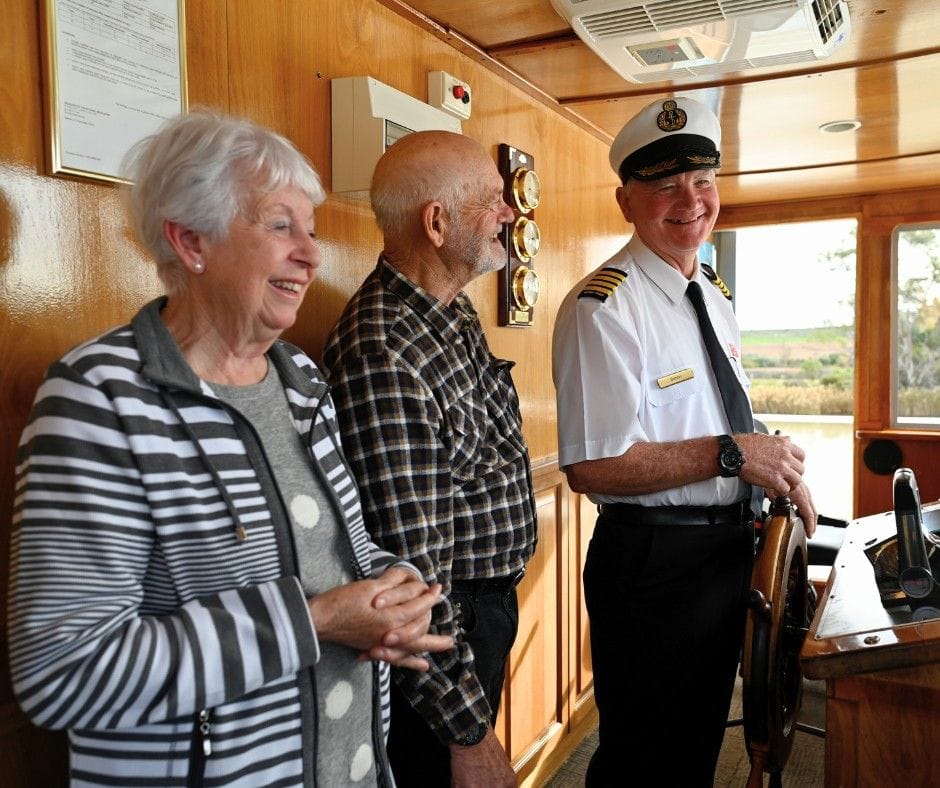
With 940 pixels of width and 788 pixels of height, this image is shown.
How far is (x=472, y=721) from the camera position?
143 cm

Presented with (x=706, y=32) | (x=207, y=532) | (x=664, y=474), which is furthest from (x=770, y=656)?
(x=706, y=32)

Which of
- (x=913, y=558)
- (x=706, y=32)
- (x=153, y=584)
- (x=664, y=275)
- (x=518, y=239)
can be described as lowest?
(x=913, y=558)

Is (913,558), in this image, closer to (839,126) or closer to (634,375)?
(634,375)

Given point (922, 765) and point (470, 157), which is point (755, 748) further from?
point (470, 157)

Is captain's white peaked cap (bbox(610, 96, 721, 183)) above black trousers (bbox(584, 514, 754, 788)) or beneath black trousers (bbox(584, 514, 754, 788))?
above

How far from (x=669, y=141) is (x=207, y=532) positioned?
60.2 inches

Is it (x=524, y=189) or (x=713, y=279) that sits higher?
(x=524, y=189)

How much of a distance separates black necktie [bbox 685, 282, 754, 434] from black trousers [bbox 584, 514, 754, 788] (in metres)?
0.24

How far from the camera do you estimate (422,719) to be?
5.24 ft

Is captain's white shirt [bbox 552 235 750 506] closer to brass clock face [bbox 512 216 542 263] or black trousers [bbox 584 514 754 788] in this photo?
black trousers [bbox 584 514 754 788]

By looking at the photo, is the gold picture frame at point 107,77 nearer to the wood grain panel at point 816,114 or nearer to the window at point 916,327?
the wood grain panel at point 816,114

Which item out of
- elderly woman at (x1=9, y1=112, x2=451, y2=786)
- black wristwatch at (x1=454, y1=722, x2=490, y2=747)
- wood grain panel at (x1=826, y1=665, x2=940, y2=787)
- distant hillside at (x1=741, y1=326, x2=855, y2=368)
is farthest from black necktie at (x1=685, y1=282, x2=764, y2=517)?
distant hillside at (x1=741, y1=326, x2=855, y2=368)

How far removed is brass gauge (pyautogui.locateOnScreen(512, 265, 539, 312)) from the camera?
9.00 ft

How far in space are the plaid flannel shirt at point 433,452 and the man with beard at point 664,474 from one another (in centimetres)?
30
